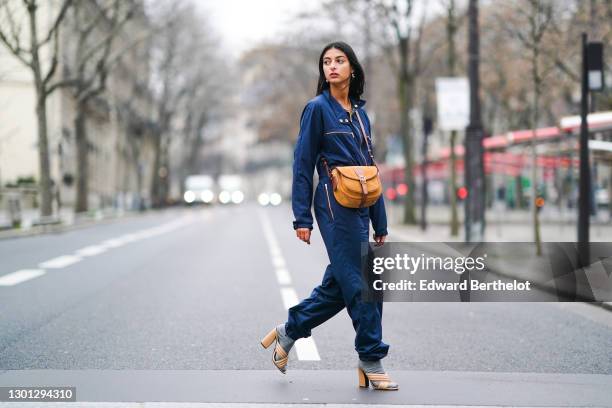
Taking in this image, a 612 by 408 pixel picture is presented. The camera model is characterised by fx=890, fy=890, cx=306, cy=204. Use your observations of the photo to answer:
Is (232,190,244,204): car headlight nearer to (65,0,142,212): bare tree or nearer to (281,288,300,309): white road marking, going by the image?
(65,0,142,212): bare tree

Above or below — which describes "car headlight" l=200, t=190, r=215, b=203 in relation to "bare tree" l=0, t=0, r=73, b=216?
below

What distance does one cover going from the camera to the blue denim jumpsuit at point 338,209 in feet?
15.9

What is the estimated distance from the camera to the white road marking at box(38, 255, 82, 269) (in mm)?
13060

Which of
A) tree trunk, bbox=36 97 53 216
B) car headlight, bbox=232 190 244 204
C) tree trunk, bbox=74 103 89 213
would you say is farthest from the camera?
car headlight, bbox=232 190 244 204

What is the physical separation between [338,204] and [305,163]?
293 millimetres

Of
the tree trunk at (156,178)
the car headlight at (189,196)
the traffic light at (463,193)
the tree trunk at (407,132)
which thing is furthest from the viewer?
the car headlight at (189,196)

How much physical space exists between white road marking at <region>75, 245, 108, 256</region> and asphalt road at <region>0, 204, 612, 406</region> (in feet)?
10.5

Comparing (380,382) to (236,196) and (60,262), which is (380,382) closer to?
(60,262)

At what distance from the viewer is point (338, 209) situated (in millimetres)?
4828

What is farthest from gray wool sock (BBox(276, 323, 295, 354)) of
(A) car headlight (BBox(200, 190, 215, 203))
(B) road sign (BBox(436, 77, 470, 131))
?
(A) car headlight (BBox(200, 190, 215, 203))

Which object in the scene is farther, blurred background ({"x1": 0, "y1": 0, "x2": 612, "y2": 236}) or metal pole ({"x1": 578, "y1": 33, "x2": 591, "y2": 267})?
blurred background ({"x1": 0, "y1": 0, "x2": 612, "y2": 236})

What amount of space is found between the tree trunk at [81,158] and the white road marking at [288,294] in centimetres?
1392

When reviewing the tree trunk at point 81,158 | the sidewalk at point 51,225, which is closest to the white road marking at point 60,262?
the sidewalk at point 51,225

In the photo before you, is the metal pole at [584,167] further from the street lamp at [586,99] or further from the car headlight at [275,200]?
the car headlight at [275,200]
